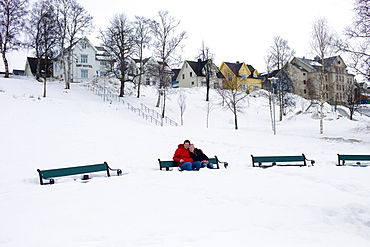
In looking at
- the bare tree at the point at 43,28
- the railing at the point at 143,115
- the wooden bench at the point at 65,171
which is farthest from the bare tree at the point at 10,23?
the wooden bench at the point at 65,171

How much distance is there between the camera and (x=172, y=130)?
2119 centimetres

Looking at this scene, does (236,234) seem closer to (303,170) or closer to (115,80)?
(303,170)

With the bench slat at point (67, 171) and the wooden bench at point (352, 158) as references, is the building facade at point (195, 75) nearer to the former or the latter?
the wooden bench at point (352, 158)

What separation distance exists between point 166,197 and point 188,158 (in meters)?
4.17

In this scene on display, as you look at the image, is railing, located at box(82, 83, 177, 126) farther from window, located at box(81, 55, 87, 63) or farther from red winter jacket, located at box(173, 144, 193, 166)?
red winter jacket, located at box(173, 144, 193, 166)

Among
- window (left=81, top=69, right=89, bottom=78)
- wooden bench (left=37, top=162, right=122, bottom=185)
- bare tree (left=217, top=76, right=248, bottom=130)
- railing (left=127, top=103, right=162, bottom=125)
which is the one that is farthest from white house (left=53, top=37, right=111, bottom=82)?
wooden bench (left=37, top=162, right=122, bottom=185)

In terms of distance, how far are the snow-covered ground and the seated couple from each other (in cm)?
46

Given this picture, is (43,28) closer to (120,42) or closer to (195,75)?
(120,42)

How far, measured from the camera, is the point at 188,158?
11.1 metres

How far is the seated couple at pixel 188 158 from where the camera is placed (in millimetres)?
10887

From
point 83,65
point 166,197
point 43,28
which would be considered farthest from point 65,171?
point 83,65

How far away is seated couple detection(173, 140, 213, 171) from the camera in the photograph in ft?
35.7

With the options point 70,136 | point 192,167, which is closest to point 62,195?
point 192,167

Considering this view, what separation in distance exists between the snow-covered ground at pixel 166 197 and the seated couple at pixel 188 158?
0.46 metres
